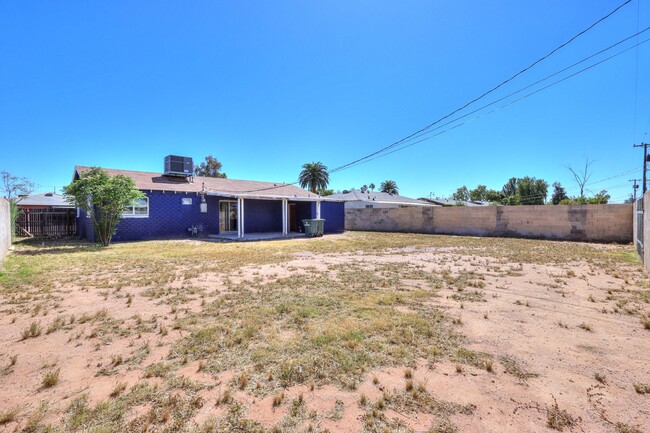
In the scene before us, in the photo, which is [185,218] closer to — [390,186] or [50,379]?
[50,379]

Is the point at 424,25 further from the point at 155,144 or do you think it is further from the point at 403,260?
the point at 155,144

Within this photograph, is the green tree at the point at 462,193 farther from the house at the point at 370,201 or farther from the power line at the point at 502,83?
the power line at the point at 502,83

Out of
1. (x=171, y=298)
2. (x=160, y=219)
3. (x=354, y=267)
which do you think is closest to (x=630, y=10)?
(x=354, y=267)

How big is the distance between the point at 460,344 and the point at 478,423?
1.32 metres

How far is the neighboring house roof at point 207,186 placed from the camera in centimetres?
1555

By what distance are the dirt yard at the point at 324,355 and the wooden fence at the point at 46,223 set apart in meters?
15.8

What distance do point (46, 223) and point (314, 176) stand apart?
31090 millimetres

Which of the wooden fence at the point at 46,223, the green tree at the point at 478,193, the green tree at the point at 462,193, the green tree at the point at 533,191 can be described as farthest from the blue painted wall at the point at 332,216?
the green tree at the point at 462,193

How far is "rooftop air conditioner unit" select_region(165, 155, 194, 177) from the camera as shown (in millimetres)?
17439

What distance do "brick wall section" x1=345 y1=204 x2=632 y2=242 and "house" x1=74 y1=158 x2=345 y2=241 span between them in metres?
3.93

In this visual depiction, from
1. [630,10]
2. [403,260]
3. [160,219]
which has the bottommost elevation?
[403,260]

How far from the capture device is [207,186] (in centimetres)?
1791

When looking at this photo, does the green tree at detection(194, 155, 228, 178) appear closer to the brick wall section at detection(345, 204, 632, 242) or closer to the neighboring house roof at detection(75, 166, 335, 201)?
the neighboring house roof at detection(75, 166, 335, 201)

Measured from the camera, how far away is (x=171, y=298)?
496 centimetres
